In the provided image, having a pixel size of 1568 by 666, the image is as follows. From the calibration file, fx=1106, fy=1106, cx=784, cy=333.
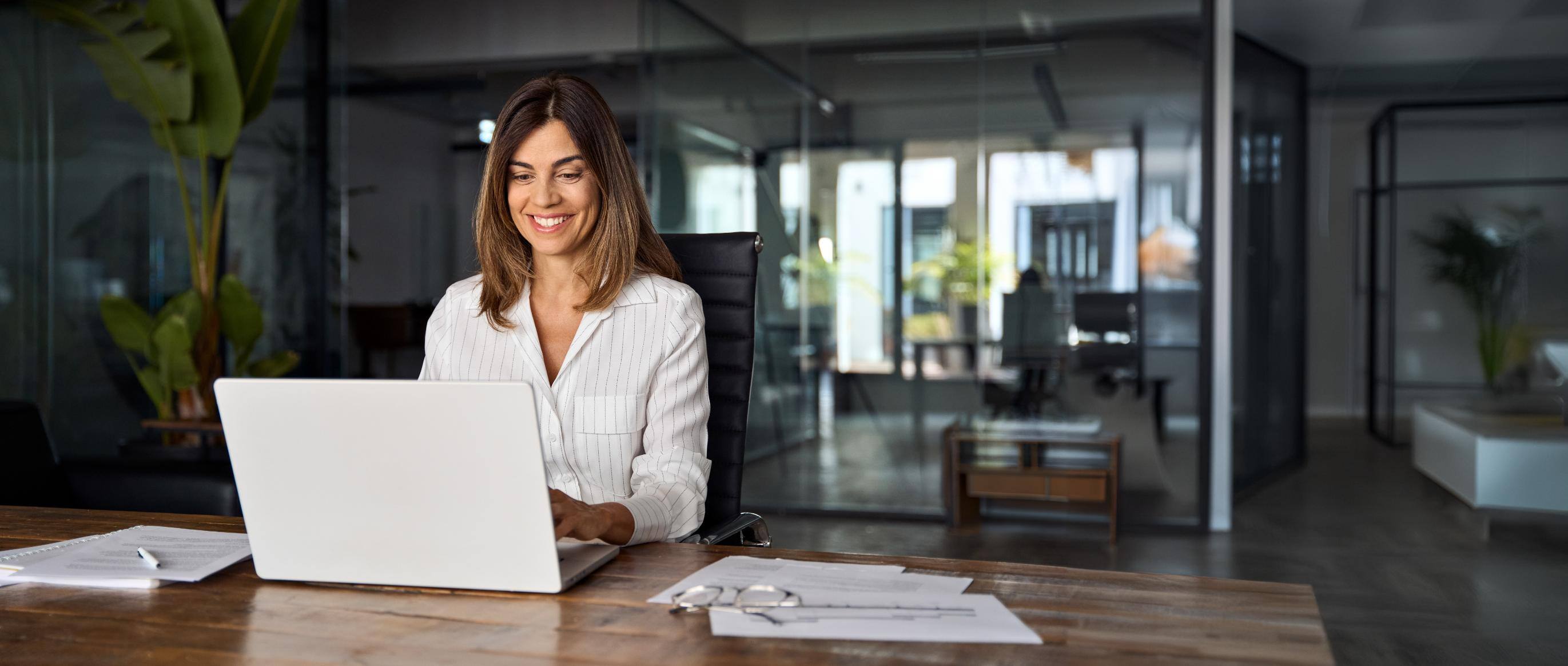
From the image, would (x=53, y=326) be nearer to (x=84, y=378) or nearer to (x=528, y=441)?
(x=84, y=378)

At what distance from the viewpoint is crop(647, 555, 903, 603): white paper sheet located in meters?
1.08

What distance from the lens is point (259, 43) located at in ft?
12.5

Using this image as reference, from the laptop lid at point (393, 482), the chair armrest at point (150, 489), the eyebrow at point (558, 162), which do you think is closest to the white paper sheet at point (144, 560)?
the laptop lid at point (393, 482)

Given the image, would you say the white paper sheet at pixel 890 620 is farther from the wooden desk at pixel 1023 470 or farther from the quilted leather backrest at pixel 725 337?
the wooden desk at pixel 1023 470

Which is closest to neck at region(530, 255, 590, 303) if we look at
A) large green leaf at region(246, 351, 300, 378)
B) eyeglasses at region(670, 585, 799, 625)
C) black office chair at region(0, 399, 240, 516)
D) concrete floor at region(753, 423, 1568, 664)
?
eyeglasses at region(670, 585, 799, 625)

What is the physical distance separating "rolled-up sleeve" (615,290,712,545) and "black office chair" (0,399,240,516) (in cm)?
118

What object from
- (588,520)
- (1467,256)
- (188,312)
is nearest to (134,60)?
(188,312)

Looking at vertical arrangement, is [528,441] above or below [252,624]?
above

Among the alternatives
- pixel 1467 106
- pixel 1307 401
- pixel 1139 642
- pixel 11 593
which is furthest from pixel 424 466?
pixel 1307 401

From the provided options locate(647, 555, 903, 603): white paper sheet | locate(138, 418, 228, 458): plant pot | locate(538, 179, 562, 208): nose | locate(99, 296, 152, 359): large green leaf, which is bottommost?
locate(138, 418, 228, 458): plant pot

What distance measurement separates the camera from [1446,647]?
10.2 ft

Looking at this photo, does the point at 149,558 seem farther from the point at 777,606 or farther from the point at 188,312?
the point at 188,312

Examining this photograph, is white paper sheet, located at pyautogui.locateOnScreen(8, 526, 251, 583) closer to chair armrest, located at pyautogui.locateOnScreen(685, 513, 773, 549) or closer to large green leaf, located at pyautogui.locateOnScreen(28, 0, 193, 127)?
chair armrest, located at pyautogui.locateOnScreen(685, 513, 773, 549)

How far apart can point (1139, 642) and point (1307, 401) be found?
1011cm
